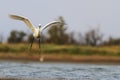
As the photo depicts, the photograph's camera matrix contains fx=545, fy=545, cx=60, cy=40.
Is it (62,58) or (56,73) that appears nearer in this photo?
(56,73)

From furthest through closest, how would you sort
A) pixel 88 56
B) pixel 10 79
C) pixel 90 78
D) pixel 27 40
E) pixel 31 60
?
pixel 27 40 → pixel 88 56 → pixel 31 60 → pixel 90 78 → pixel 10 79

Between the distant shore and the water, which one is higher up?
the distant shore

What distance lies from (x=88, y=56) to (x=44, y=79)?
3206 centimetres

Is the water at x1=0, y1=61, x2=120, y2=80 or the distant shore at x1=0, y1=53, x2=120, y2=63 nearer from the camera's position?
the water at x1=0, y1=61, x2=120, y2=80

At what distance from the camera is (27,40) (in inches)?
2879

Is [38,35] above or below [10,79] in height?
above

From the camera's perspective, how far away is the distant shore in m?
56.8

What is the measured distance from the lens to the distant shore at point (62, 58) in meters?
56.8

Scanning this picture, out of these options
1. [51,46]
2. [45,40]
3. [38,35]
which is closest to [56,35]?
[45,40]

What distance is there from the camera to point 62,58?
57.9 metres

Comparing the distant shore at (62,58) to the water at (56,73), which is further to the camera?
the distant shore at (62,58)

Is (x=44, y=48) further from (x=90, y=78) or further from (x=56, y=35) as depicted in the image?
(x=90, y=78)

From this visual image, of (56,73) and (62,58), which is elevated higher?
(62,58)

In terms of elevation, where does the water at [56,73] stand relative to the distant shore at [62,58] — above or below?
below
